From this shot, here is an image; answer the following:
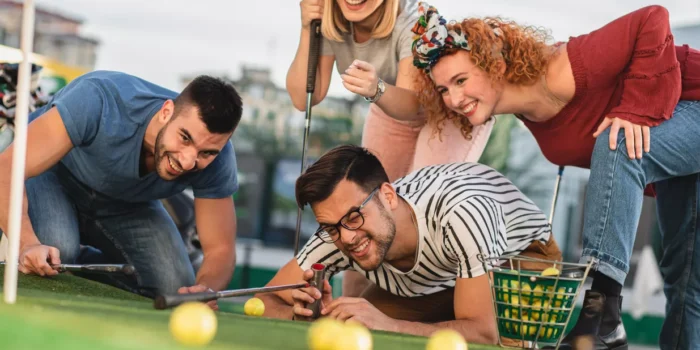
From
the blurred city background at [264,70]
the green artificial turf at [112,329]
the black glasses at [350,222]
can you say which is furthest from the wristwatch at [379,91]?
the blurred city background at [264,70]

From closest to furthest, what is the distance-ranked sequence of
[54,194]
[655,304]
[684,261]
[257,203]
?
[684,261] → [54,194] → [655,304] → [257,203]

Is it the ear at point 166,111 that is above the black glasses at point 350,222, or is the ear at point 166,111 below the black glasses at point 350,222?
above

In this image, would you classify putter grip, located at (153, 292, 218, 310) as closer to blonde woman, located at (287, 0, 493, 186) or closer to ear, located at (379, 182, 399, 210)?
ear, located at (379, 182, 399, 210)

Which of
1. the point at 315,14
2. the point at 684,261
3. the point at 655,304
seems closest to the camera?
the point at 684,261

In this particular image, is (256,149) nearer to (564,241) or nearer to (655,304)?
(564,241)

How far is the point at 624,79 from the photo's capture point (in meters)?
2.57

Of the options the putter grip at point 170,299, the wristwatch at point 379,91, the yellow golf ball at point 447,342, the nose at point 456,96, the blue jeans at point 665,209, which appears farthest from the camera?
the wristwatch at point 379,91

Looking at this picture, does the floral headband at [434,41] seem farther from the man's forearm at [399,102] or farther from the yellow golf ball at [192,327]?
the yellow golf ball at [192,327]

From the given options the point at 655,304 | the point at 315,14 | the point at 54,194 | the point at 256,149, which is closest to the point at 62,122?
the point at 54,194

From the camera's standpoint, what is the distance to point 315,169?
8.64 ft

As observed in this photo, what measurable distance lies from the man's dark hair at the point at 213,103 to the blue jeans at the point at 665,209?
1.34 m

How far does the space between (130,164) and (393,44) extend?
43.1 inches

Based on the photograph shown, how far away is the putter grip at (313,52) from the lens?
325 centimetres

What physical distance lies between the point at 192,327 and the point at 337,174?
1278 mm
